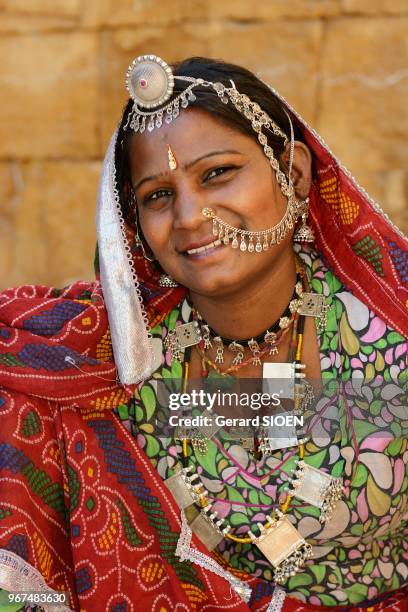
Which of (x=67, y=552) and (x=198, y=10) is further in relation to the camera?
(x=198, y=10)

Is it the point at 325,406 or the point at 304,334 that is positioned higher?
the point at 304,334

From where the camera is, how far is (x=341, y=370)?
2119 millimetres

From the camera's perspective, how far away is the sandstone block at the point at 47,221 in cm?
421

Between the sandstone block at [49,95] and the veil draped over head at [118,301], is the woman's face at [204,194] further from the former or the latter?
the sandstone block at [49,95]

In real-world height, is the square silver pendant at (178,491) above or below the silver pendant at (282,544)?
above

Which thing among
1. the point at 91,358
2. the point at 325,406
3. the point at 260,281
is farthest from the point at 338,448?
the point at 91,358

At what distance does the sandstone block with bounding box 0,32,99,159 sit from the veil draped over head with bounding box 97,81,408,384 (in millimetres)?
2010

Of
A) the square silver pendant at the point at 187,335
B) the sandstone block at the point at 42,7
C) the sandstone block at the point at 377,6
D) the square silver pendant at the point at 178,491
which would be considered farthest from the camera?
the sandstone block at the point at 42,7

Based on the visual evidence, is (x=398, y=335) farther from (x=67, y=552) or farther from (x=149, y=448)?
(x=67, y=552)

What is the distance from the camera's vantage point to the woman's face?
195 cm

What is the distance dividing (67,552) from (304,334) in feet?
2.53

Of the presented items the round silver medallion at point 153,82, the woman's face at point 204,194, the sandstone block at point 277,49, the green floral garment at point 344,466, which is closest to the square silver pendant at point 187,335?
the green floral garment at point 344,466

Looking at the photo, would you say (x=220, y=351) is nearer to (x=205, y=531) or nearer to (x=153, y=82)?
(x=205, y=531)

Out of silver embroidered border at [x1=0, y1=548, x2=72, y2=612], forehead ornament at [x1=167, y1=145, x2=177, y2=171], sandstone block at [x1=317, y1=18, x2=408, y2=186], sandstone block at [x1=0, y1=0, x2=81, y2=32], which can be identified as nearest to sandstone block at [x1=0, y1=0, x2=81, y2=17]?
sandstone block at [x1=0, y1=0, x2=81, y2=32]
